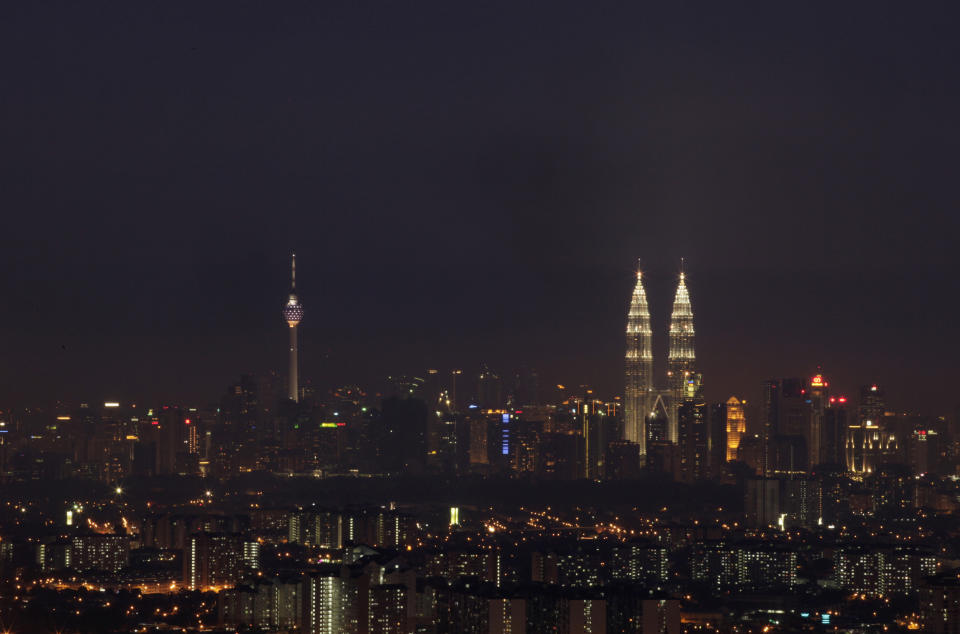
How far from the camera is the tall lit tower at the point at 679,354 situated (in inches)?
2040

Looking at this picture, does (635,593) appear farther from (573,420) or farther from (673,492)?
(573,420)

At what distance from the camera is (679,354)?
2077 inches

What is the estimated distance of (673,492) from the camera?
47.5m

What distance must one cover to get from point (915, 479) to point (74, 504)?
776 inches

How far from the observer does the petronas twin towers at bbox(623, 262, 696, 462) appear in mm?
52031

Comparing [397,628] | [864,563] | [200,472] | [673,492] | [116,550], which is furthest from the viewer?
[200,472]

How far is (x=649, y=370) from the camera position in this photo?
2067 inches

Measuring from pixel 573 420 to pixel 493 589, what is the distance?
3205 centimetres

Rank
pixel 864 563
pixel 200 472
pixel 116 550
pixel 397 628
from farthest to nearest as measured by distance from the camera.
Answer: pixel 200 472 < pixel 116 550 < pixel 864 563 < pixel 397 628

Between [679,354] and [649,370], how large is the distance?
0.92 meters

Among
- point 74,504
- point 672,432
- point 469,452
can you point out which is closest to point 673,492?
point 672,432

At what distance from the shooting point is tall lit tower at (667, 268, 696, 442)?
170 feet

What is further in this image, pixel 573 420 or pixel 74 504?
pixel 573 420

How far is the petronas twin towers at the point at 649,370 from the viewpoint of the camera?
171 ft
